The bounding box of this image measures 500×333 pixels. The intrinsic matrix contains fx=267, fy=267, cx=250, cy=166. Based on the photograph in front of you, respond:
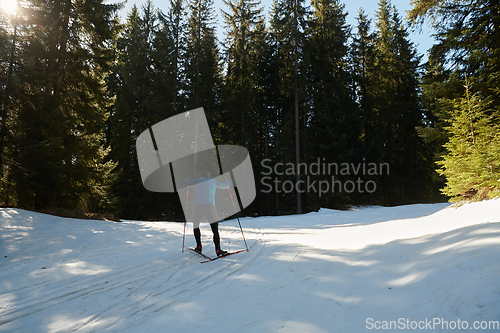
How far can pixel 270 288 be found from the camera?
377 centimetres

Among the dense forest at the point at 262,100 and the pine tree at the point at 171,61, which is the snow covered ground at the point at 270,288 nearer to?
the dense forest at the point at 262,100

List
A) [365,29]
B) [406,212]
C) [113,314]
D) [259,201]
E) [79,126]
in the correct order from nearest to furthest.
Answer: [113,314] → [79,126] → [406,212] → [259,201] → [365,29]

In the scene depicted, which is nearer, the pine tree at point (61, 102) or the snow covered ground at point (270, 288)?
the snow covered ground at point (270, 288)

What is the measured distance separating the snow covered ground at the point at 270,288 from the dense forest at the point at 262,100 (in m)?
5.02

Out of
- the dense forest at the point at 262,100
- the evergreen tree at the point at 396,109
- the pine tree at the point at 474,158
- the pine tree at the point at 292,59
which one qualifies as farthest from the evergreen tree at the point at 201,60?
the pine tree at the point at 474,158

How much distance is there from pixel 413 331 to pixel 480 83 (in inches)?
488

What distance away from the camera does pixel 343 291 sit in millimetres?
3482

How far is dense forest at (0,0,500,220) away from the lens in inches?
414

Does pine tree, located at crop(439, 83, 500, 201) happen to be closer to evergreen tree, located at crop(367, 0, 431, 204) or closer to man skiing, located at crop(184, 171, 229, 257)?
man skiing, located at crop(184, 171, 229, 257)

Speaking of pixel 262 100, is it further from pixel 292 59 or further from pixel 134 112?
pixel 134 112

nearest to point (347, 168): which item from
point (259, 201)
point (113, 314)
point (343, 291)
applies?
point (259, 201)

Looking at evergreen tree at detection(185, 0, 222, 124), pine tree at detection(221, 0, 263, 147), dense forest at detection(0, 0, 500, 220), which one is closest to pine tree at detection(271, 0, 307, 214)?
dense forest at detection(0, 0, 500, 220)

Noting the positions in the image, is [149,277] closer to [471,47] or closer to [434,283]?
[434,283]

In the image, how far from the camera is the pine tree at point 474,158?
7254 mm
